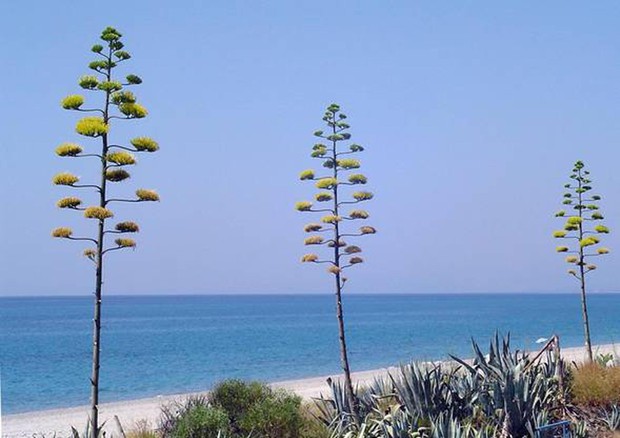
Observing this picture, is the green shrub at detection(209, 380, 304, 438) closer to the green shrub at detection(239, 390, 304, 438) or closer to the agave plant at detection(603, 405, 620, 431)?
the green shrub at detection(239, 390, 304, 438)

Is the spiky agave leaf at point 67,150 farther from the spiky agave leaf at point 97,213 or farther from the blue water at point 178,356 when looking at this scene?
the blue water at point 178,356

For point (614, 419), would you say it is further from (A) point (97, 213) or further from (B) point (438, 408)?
(A) point (97, 213)

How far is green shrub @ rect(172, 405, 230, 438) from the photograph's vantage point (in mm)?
10578

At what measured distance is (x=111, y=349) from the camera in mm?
63500

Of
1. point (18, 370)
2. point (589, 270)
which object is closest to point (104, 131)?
point (589, 270)

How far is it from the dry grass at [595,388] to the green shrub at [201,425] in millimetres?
5531

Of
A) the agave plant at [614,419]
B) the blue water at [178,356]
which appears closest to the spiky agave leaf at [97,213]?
the agave plant at [614,419]

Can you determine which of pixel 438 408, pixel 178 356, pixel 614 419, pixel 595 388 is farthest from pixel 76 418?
pixel 178 356

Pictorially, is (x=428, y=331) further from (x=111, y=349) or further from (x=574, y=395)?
(x=574, y=395)

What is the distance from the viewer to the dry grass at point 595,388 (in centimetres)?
1307

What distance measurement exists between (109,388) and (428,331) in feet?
157

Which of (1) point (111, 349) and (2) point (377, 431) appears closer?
(2) point (377, 431)

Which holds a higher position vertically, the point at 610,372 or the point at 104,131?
the point at 104,131

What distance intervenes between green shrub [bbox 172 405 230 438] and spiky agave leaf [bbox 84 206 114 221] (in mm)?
2746
